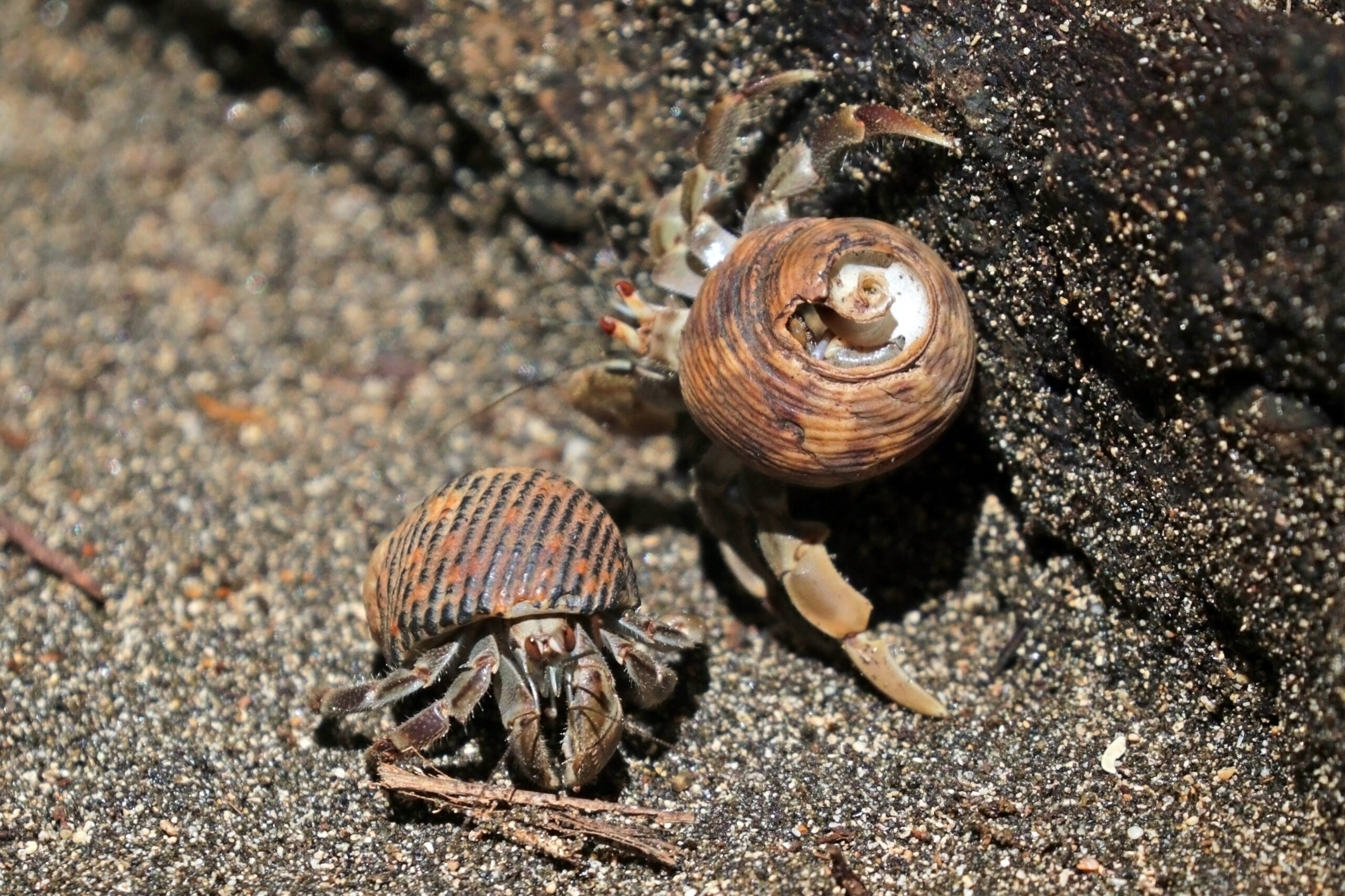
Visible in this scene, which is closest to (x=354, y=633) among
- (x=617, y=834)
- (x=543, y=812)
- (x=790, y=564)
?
(x=543, y=812)

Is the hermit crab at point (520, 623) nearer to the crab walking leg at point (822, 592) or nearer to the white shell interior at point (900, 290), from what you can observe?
the crab walking leg at point (822, 592)

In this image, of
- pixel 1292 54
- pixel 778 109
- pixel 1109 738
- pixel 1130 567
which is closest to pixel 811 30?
pixel 778 109

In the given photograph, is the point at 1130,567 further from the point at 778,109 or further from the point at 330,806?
the point at 330,806

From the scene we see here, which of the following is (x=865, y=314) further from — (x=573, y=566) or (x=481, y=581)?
(x=481, y=581)

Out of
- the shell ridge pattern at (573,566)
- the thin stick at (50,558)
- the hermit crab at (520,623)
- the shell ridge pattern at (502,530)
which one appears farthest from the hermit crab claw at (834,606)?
the thin stick at (50,558)

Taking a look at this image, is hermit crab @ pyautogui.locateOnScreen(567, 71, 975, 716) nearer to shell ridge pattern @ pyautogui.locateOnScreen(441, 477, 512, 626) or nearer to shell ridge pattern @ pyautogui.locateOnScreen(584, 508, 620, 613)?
shell ridge pattern @ pyautogui.locateOnScreen(584, 508, 620, 613)

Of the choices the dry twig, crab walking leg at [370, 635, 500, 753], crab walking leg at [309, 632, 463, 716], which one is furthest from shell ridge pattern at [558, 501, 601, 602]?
the dry twig
